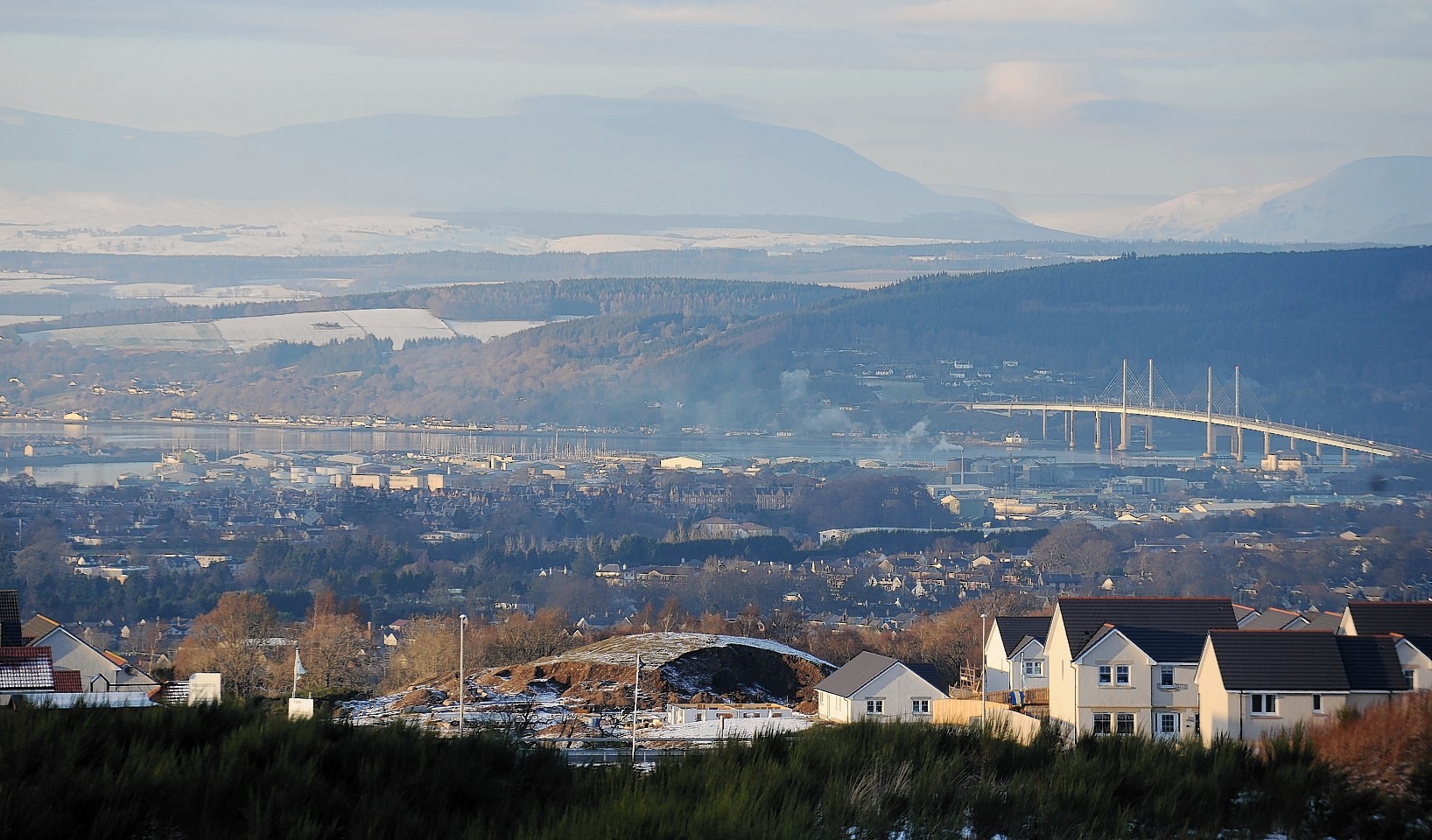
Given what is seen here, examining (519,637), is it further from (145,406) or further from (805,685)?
(145,406)

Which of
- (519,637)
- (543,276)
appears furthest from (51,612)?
(543,276)

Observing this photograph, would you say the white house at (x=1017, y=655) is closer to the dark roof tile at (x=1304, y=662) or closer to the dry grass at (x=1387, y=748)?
the dark roof tile at (x=1304, y=662)

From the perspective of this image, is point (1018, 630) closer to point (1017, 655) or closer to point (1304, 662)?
point (1017, 655)

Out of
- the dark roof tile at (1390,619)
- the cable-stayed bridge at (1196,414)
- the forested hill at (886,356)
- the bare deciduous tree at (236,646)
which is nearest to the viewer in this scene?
the dark roof tile at (1390,619)

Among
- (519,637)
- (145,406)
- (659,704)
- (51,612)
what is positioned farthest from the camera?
(145,406)

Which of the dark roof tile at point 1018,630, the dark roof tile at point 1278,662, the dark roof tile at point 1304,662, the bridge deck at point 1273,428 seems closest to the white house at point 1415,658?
the dark roof tile at point 1304,662

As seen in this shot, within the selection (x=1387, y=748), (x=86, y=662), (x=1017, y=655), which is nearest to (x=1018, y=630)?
(x=1017, y=655)
